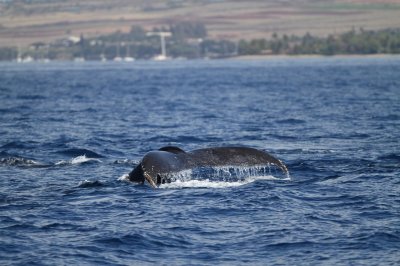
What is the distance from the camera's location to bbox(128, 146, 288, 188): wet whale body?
1377cm

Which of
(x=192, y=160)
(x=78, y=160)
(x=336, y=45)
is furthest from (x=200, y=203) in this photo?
(x=336, y=45)

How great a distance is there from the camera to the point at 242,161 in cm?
1424

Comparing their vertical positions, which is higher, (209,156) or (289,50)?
(209,156)

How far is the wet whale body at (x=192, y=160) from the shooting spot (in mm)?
13773

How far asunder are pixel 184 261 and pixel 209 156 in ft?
11.3

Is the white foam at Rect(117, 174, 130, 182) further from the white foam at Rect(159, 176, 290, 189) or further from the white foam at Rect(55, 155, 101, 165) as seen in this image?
the white foam at Rect(55, 155, 101, 165)

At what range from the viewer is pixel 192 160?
14.1 metres

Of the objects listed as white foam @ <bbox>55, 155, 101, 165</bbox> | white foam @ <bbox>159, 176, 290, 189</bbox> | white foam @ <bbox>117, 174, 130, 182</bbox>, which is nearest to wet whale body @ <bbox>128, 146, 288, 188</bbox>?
white foam @ <bbox>159, 176, 290, 189</bbox>

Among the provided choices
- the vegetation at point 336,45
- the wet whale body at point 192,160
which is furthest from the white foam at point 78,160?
the vegetation at point 336,45

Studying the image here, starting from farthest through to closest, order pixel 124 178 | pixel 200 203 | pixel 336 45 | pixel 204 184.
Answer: pixel 336 45 < pixel 124 178 < pixel 204 184 < pixel 200 203

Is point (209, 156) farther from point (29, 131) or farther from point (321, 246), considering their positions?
point (29, 131)

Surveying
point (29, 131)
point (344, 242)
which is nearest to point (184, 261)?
point (344, 242)

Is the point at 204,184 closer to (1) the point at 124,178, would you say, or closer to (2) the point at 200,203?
(2) the point at 200,203

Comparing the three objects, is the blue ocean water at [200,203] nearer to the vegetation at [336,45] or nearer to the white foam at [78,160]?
the white foam at [78,160]
